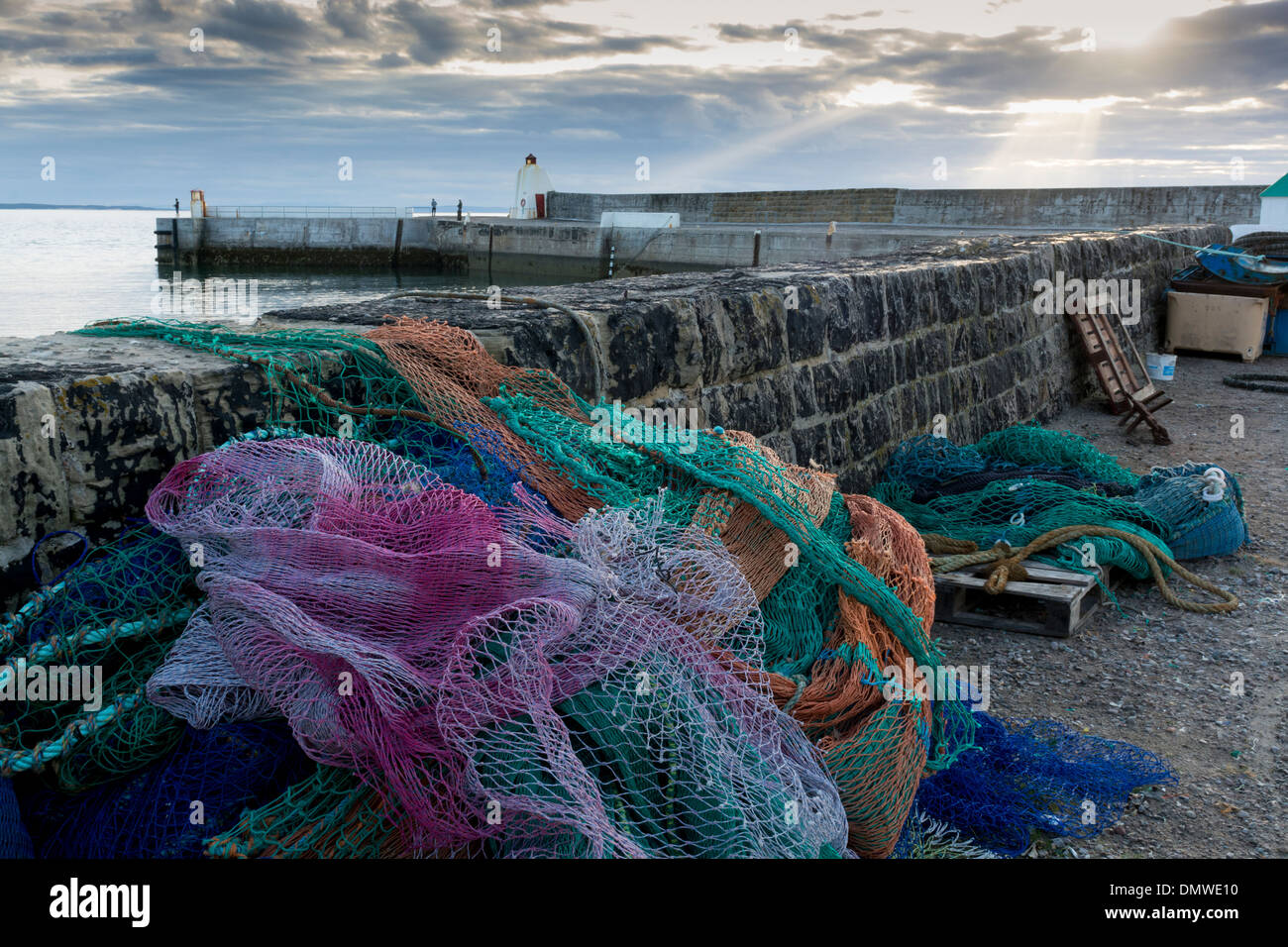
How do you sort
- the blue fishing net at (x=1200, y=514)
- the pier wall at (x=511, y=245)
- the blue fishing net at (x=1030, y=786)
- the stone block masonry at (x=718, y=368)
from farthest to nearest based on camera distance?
1. the pier wall at (x=511, y=245)
2. the blue fishing net at (x=1200, y=514)
3. the blue fishing net at (x=1030, y=786)
4. the stone block masonry at (x=718, y=368)

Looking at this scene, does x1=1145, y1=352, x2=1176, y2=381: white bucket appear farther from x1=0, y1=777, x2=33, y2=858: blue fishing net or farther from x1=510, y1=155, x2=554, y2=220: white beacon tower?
x1=510, y1=155, x2=554, y2=220: white beacon tower

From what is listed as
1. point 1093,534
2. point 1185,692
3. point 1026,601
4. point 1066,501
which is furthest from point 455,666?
point 1066,501

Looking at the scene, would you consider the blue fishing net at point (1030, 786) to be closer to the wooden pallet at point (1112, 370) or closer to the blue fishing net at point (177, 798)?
the blue fishing net at point (177, 798)

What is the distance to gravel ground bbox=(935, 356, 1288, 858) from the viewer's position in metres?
2.88

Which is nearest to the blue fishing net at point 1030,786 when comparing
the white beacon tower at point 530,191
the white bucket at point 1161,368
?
the white bucket at point 1161,368

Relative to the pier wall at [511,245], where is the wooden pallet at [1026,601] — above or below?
below

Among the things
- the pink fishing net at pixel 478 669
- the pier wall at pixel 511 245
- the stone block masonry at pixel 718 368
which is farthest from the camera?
the pier wall at pixel 511 245

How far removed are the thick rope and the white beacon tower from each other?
36.8 meters

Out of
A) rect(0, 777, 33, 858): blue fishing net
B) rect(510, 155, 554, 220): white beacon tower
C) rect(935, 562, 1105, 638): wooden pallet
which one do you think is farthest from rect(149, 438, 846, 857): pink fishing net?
rect(510, 155, 554, 220): white beacon tower

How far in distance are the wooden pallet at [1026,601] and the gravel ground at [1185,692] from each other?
0.23 feet

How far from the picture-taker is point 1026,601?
4.58m

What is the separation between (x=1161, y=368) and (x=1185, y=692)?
23.5 feet

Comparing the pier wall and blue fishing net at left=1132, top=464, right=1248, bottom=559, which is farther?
the pier wall

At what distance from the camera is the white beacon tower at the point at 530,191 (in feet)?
130
